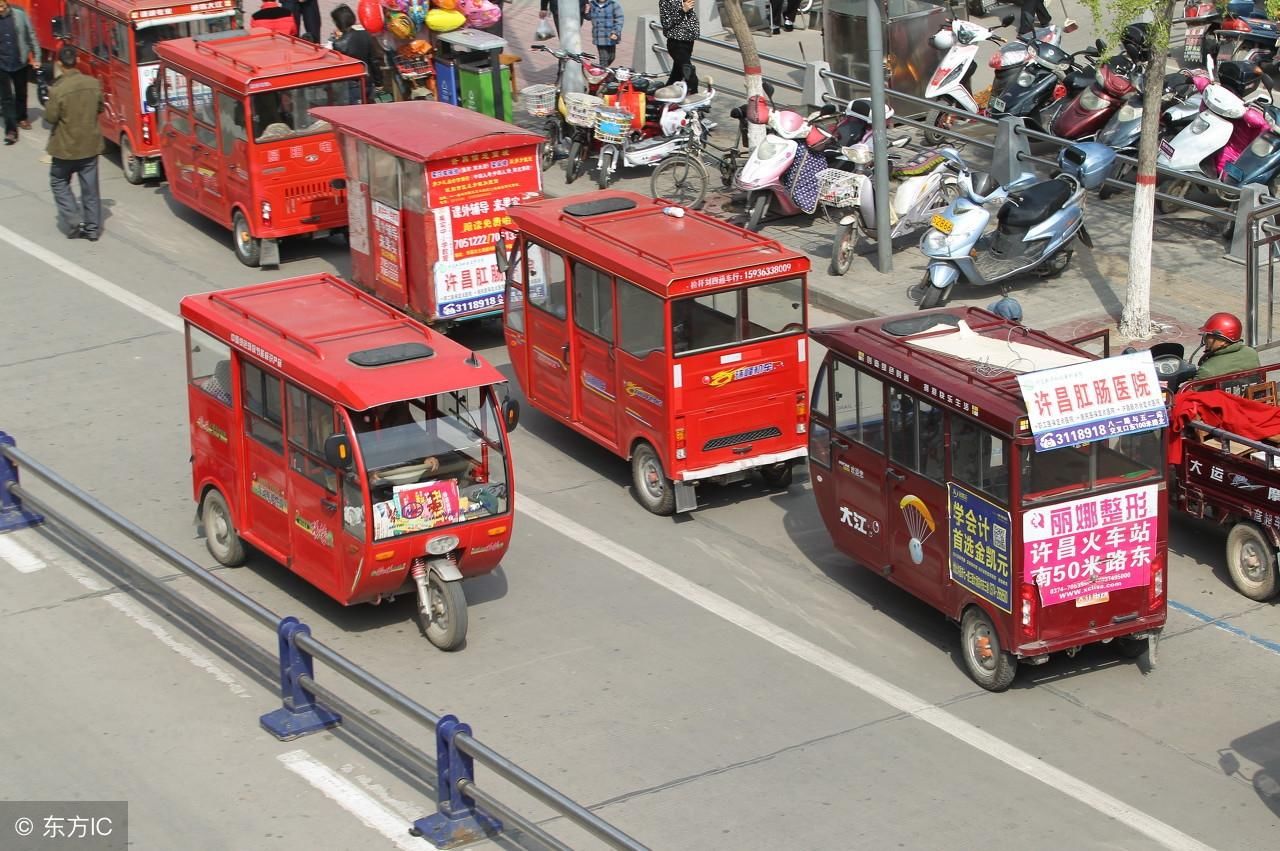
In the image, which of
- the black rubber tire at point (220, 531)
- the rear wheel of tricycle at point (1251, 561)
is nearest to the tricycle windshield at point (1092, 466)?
the rear wheel of tricycle at point (1251, 561)

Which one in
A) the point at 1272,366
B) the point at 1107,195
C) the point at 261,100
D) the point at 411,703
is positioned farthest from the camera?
the point at 1107,195

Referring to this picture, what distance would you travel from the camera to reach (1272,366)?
13.9m

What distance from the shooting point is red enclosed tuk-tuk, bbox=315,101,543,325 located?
671 inches

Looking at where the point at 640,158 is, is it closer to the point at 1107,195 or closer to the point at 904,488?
the point at 1107,195

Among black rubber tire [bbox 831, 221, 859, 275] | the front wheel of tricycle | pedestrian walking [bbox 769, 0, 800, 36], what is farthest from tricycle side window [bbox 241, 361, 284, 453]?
pedestrian walking [bbox 769, 0, 800, 36]

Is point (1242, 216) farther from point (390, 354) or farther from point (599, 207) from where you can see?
point (390, 354)

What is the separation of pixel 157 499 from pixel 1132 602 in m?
7.75

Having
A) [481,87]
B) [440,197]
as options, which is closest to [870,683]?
[440,197]

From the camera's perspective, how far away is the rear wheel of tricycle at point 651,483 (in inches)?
563

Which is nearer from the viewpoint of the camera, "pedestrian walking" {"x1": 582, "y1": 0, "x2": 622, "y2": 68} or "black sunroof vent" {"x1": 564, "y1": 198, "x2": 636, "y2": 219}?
"black sunroof vent" {"x1": 564, "y1": 198, "x2": 636, "y2": 219}

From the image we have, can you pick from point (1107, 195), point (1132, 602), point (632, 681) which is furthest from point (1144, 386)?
point (1107, 195)

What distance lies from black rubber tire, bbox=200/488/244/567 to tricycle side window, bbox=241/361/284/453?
0.83 meters

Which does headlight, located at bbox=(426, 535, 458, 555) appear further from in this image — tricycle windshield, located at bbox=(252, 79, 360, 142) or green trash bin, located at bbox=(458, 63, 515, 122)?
green trash bin, located at bbox=(458, 63, 515, 122)

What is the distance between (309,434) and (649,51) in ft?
43.9
